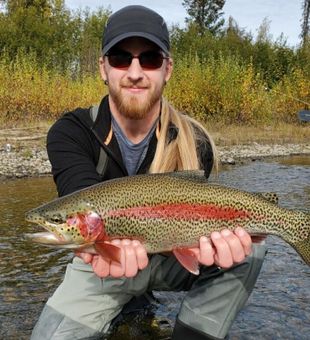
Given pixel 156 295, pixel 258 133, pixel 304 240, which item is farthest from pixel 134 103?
pixel 258 133

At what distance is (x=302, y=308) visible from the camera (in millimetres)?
3598

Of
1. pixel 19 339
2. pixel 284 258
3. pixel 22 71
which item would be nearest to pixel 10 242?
pixel 19 339

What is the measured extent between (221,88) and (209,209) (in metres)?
15.7

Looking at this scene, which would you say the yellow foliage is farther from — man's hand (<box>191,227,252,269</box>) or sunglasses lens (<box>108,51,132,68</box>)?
man's hand (<box>191,227,252,269</box>)

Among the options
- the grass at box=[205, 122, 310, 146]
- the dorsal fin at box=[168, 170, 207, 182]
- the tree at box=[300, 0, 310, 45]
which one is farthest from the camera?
the tree at box=[300, 0, 310, 45]

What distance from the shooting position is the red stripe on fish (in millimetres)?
2305

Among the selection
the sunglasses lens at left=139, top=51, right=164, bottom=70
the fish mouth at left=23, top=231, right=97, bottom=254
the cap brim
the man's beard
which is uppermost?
the cap brim

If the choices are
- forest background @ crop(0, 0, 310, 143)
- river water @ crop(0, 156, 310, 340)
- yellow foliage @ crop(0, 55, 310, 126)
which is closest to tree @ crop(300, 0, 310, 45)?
forest background @ crop(0, 0, 310, 143)

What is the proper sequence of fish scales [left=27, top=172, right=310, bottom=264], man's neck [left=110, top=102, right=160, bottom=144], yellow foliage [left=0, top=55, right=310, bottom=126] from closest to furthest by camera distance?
fish scales [left=27, top=172, right=310, bottom=264] → man's neck [left=110, top=102, right=160, bottom=144] → yellow foliage [left=0, top=55, right=310, bottom=126]

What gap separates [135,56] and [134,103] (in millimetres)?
242

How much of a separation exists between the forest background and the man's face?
11.6 meters

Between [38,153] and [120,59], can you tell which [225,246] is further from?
[38,153]

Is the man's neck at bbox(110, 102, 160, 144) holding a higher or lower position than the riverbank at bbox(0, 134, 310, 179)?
higher

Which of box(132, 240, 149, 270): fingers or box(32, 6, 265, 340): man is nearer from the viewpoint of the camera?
box(132, 240, 149, 270): fingers
